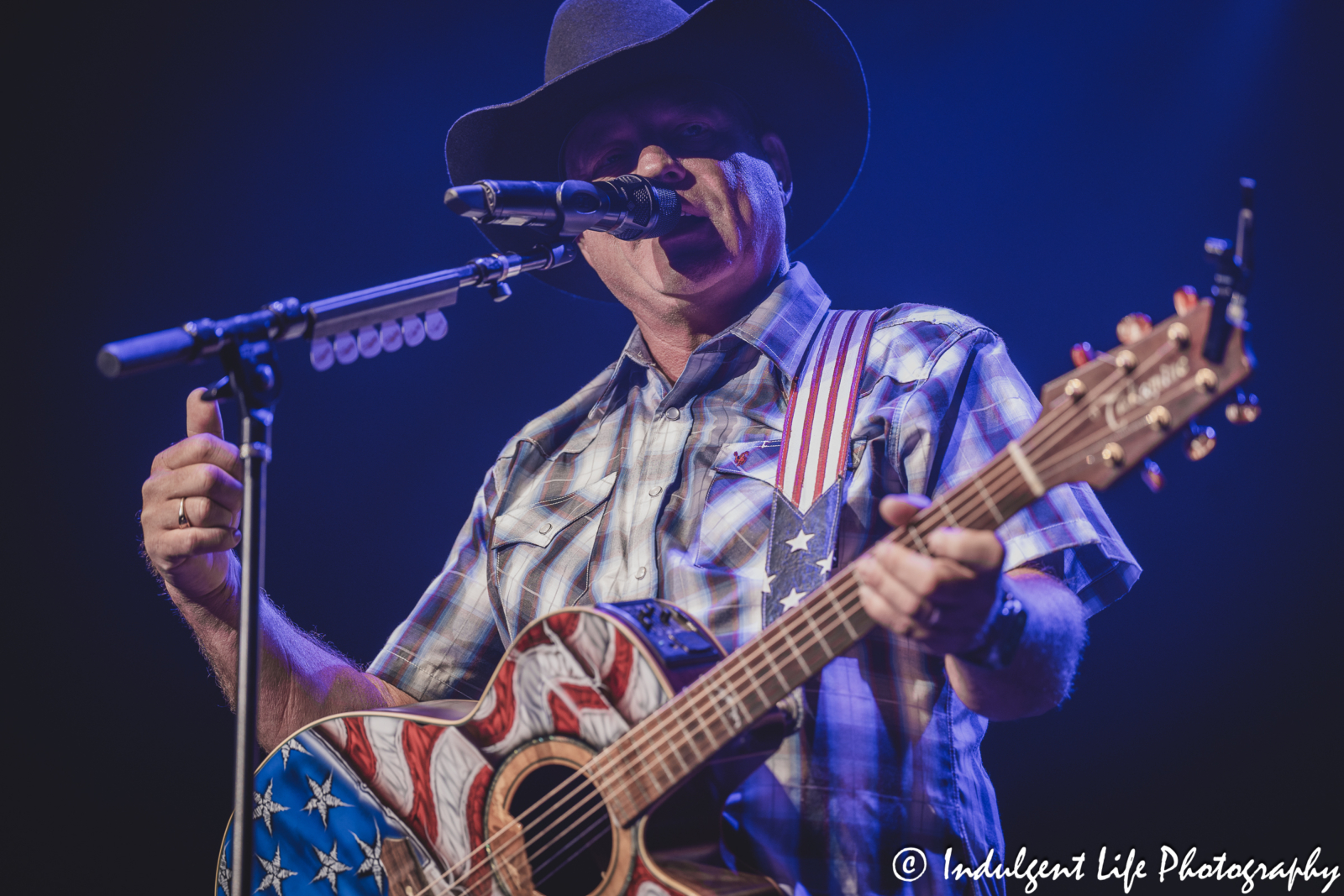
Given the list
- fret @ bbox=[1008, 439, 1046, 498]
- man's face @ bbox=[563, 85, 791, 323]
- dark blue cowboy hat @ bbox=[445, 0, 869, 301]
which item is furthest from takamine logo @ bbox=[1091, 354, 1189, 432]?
dark blue cowboy hat @ bbox=[445, 0, 869, 301]

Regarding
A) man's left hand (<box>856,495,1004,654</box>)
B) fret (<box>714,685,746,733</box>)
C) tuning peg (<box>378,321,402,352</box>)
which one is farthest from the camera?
tuning peg (<box>378,321,402,352</box>)

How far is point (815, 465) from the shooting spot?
1990 mm

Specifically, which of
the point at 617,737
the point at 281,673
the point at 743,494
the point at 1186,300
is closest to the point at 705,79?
the point at 743,494

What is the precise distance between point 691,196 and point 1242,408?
151 centimetres

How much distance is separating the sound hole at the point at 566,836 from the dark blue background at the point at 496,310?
2.22 metres

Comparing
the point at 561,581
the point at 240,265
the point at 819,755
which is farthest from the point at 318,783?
the point at 240,265

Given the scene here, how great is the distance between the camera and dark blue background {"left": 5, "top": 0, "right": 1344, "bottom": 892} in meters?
3.21

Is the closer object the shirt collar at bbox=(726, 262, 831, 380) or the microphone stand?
the microphone stand

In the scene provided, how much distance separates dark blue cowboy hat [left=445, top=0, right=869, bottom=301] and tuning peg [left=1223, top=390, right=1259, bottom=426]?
1.67 meters

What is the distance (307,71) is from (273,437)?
1.48 meters

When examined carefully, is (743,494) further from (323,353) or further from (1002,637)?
(323,353)

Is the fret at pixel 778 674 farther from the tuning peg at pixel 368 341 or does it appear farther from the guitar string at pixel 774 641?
the tuning peg at pixel 368 341

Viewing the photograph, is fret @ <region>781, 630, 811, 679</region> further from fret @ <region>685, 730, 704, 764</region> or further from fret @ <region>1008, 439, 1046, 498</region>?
fret @ <region>1008, 439, 1046, 498</region>

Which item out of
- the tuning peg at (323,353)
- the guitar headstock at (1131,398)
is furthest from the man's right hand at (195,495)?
the guitar headstock at (1131,398)
